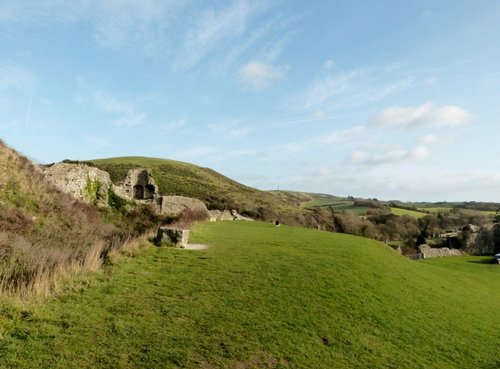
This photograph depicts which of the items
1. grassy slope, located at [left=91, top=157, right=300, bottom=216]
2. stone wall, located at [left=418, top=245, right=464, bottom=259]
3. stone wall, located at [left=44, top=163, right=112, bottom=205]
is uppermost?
grassy slope, located at [left=91, top=157, right=300, bottom=216]

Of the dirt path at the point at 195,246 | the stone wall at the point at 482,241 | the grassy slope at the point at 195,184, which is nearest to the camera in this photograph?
the dirt path at the point at 195,246

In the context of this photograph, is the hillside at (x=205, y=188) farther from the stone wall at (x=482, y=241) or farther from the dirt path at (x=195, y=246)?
the dirt path at (x=195, y=246)

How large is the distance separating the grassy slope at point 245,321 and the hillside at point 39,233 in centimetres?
105

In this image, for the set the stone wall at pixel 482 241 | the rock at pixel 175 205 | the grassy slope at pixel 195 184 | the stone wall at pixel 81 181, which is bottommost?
the stone wall at pixel 482 241

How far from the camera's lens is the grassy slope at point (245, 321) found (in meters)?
6.92

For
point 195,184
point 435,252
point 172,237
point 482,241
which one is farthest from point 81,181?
point 195,184

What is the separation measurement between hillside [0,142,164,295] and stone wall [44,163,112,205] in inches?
94.5

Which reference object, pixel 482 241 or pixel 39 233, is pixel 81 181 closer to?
pixel 39 233

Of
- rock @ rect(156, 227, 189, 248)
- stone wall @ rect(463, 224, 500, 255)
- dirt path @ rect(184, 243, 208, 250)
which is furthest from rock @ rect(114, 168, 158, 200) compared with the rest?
stone wall @ rect(463, 224, 500, 255)

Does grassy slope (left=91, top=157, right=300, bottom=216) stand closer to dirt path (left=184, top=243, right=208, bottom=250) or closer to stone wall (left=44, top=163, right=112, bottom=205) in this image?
stone wall (left=44, top=163, right=112, bottom=205)

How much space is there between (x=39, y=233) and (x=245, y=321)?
13.4m

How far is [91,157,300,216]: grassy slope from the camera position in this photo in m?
76.4

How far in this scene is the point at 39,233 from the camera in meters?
17.7

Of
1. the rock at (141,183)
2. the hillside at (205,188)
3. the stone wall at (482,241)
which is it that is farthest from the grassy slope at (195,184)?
the stone wall at (482,241)
